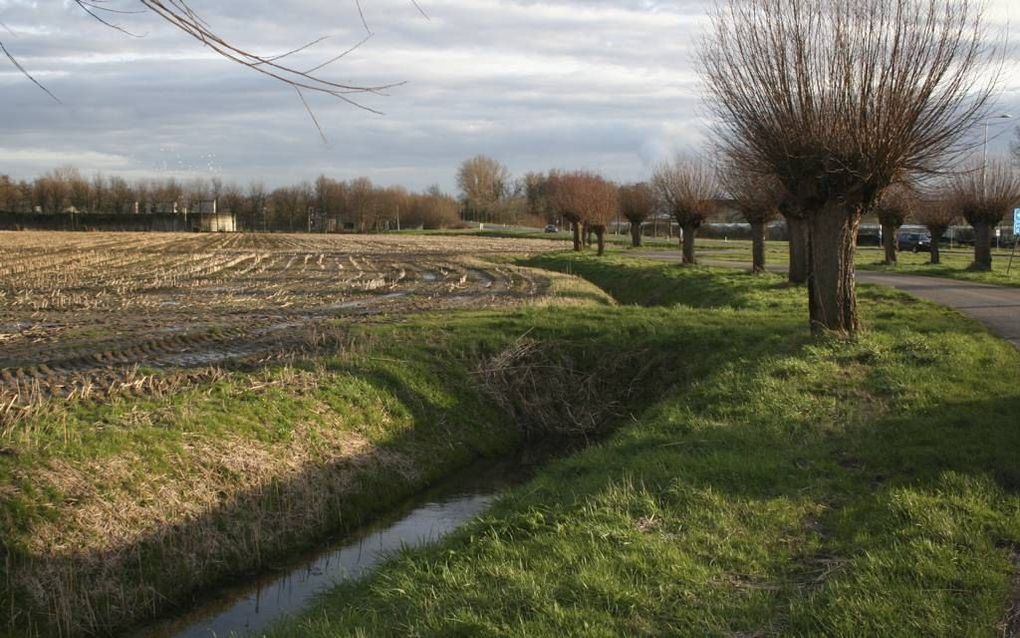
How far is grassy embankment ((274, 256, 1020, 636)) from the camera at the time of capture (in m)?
5.57

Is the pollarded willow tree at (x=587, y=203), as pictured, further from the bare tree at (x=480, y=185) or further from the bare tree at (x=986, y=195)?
the bare tree at (x=480, y=185)

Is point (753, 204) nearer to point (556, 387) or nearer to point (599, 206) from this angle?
point (556, 387)

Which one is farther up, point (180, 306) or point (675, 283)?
point (675, 283)

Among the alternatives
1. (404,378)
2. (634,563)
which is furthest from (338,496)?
(634,563)

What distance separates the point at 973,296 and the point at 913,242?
3992cm

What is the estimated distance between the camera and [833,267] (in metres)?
14.9

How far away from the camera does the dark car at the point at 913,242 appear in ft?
195

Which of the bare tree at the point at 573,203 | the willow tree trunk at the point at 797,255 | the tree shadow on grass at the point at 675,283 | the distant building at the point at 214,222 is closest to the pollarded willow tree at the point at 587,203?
the bare tree at the point at 573,203

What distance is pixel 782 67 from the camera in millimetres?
14211

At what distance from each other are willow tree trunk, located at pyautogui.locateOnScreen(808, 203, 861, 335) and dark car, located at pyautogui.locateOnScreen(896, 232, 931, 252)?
159 feet

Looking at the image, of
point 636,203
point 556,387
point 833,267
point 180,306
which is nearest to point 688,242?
point 636,203

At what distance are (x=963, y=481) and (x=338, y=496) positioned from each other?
23.4 ft

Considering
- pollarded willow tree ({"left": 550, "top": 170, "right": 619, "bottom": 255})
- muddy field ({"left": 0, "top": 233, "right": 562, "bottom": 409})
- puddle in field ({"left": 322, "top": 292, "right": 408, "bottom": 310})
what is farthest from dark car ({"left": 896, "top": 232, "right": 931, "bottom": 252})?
puddle in field ({"left": 322, "top": 292, "right": 408, "bottom": 310})

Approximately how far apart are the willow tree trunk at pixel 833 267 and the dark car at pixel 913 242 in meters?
48.4
